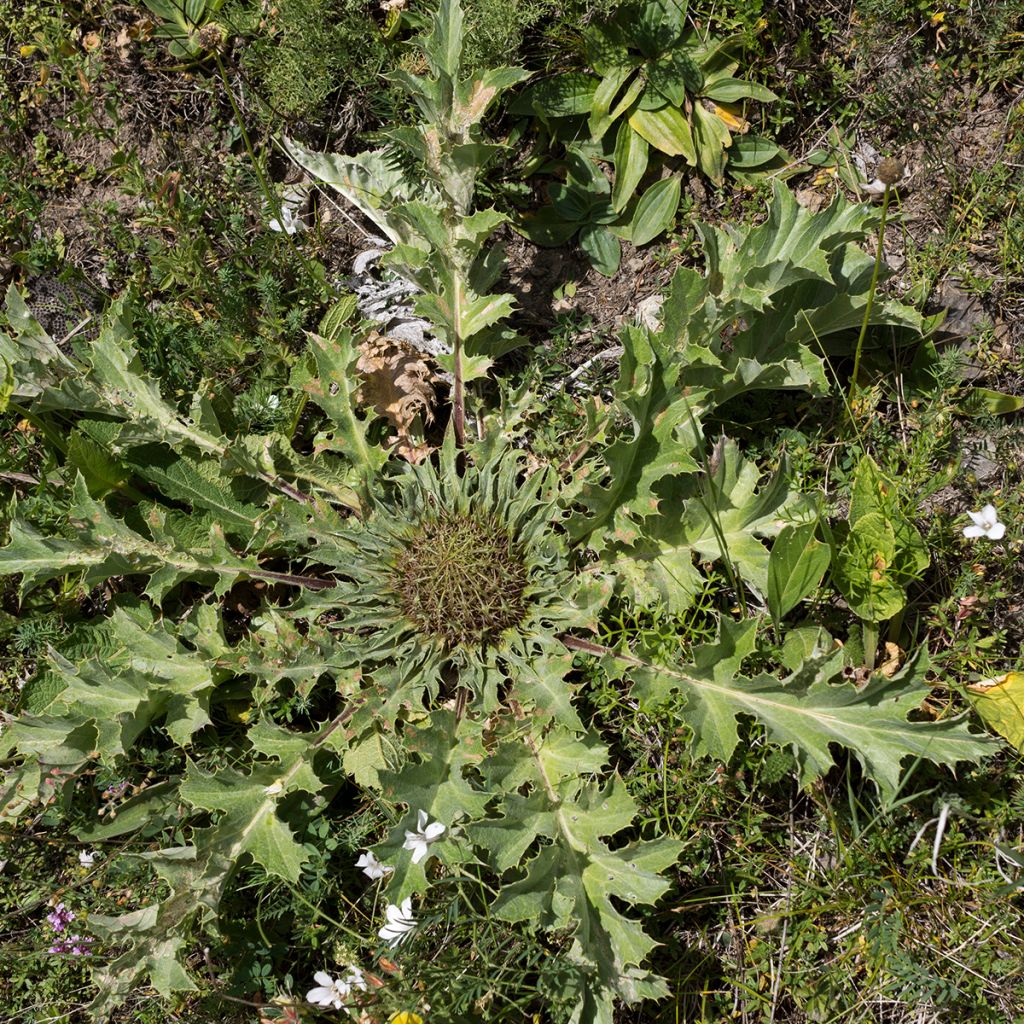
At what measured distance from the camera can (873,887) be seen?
3359 millimetres

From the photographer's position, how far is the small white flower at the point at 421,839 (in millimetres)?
2881

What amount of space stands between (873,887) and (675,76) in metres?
3.31

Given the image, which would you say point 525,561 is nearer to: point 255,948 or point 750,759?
point 750,759

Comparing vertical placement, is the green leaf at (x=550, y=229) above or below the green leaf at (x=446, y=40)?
below

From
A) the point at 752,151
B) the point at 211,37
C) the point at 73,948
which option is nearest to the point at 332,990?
the point at 73,948

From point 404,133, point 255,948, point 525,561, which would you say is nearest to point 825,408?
point 525,561

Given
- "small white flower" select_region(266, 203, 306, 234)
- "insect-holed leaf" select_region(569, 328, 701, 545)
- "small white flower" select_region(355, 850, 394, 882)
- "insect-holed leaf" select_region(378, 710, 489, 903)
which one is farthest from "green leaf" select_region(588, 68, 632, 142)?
"small white flower" select_region(355, 850, 394, 882)

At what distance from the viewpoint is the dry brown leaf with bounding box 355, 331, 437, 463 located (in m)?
3.97

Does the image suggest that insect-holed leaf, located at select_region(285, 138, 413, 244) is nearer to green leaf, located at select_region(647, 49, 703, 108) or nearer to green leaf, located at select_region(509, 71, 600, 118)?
green leaf, located at select_region(509, 71, 600, 118)

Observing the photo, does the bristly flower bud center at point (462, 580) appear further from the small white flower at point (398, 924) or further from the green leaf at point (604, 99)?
the green leaf at point (604, 99)

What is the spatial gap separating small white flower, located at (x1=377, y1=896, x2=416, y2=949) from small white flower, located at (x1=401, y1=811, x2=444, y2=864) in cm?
17

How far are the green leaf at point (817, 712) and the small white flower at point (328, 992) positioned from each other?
1.39 meters

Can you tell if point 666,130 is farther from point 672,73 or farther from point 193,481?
point 193,481

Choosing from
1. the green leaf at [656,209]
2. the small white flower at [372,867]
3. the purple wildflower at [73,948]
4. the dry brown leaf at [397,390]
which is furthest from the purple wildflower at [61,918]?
the green leaf at [656,209]
